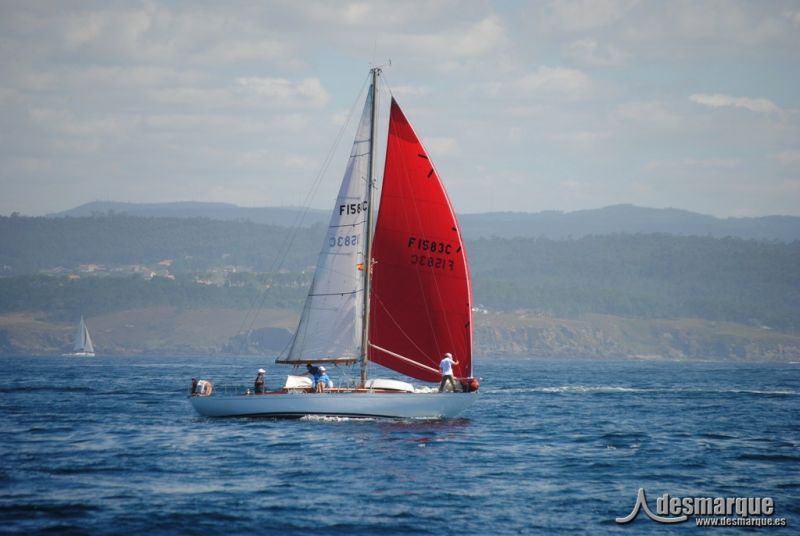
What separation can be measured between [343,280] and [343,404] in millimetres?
4868

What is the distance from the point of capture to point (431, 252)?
4491 cm

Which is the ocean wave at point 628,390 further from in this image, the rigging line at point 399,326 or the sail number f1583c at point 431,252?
the sail number f1583c at point 431,252

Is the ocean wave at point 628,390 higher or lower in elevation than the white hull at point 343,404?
lower

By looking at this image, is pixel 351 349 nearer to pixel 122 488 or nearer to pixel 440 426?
pixel 440 426

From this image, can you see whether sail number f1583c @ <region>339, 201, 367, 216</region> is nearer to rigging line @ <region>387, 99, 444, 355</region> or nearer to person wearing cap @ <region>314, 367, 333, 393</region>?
rigging line @ <region>387, 99, 444, 355</region>

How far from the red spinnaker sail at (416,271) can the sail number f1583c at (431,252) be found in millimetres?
39

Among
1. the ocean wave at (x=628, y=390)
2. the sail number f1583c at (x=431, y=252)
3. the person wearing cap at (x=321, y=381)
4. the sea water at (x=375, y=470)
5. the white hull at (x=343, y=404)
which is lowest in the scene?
the ocean wave at (x=628, y=390)

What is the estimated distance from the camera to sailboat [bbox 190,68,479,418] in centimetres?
4381

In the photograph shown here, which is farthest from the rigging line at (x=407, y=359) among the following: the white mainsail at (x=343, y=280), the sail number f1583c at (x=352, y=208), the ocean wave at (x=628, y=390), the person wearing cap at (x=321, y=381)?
the ocean wave at (x=628, y=390)

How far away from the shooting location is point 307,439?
40375mm

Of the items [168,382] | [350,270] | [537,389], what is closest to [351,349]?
[350,270]

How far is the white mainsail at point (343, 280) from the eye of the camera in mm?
43969

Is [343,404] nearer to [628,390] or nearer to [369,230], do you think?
[369,230]

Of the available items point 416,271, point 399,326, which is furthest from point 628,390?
point 416,271
